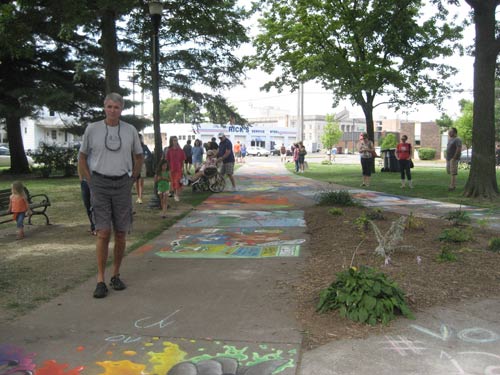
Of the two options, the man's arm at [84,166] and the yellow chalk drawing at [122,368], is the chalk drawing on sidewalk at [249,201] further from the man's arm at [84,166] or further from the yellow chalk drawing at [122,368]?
the yellow chalk drawing at [122,368]

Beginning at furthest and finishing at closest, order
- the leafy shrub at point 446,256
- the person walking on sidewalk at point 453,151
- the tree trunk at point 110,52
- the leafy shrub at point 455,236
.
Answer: the person walking on sidewalk at point 453,151 → the tree trunk at point 110,52 → the leafy shrub at point 455,236 → the leafy shrub at point 446,256

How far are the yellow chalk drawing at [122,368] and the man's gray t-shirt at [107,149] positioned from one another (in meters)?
1.98

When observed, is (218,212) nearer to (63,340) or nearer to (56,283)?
(56,283)

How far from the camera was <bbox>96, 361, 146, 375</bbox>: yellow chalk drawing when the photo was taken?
3104 mm

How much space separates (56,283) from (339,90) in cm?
2142

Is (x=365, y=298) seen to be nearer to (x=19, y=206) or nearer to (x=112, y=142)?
(x=112, y=142)

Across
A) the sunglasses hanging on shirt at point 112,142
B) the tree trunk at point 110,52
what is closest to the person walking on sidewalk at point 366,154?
the tree trunk at point 110,52

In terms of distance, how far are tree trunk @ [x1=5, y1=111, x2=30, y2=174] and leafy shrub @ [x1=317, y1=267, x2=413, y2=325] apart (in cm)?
2305

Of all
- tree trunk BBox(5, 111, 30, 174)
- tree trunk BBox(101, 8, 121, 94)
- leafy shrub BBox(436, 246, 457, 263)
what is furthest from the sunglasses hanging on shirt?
tree trunk BBox(5, 111, 30, 174)

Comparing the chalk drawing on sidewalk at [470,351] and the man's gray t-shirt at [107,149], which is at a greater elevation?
the man's gray t-shirt at [107,149]

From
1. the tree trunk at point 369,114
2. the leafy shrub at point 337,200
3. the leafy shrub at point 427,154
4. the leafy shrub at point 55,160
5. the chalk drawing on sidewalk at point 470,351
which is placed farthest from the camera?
the leafy shrub at point 427,154

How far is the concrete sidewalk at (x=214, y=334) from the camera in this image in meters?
3.14

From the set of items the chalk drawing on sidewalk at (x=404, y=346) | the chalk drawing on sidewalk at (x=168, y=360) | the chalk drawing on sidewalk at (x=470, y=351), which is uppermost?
the chalk drawing on sidewalk at (x=470, y=351)

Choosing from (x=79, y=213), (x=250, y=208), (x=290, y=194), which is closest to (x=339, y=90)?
(x=290, y=194)
